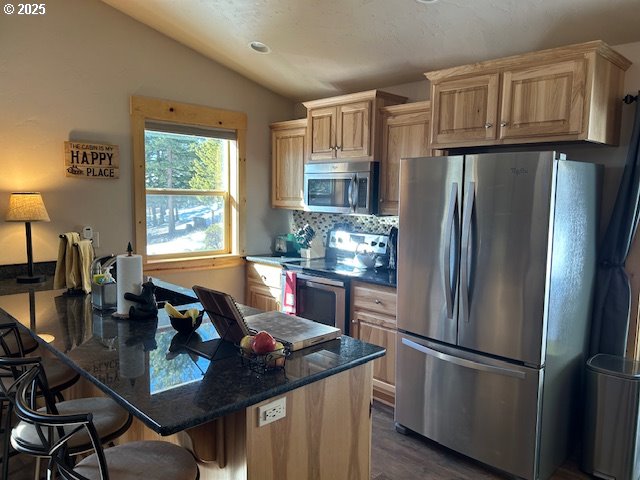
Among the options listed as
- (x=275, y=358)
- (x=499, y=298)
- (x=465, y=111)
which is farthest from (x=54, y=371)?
(x=465, y=111)

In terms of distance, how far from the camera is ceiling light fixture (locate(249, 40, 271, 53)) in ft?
12.6

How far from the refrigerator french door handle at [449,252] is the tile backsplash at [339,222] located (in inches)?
49.8

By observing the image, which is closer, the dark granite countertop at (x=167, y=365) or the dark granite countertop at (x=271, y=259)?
the dark granite countertop at (x=167, y=365)

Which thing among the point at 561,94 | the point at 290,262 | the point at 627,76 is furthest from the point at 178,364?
the point at 627,76

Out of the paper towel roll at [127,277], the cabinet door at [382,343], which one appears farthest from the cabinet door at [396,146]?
the paper towel roll at [127,277]

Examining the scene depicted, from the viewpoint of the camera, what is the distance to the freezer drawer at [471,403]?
2.56 m

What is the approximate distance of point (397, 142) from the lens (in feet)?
12.2

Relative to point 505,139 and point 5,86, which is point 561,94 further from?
point 5,86

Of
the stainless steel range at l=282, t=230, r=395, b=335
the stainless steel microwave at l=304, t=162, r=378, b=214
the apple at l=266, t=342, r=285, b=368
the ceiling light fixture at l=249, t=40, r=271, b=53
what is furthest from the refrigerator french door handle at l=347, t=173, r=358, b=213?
the apple at l=266, t=342, r=285, b=368

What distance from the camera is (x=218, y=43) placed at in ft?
13.1

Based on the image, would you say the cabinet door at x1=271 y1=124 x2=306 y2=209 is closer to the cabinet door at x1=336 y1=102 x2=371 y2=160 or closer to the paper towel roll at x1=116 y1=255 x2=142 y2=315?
the cabinet door at x1=336 y1=102 x2=371 y2=160

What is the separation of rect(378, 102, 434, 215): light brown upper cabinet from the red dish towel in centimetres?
89

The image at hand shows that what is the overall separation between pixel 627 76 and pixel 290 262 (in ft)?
8.82

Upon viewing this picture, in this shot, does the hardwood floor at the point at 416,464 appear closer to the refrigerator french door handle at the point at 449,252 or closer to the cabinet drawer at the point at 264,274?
the refrigerator french door handle at the point at 449,252
